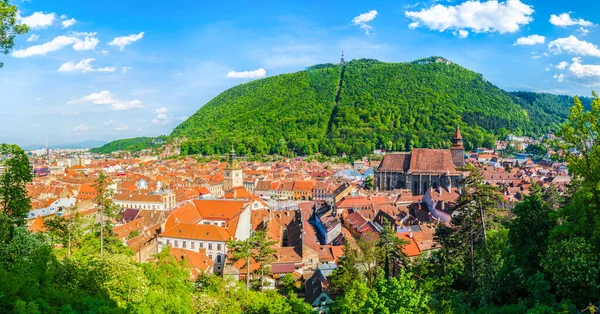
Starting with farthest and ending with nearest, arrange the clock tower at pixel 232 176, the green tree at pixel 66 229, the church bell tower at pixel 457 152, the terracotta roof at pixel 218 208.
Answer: the church bell tower at pixel 457 152 → the clock tower at pixel 232 176 → the terracotta roof at pixel 218 208 → the green tree at pixel 66 229

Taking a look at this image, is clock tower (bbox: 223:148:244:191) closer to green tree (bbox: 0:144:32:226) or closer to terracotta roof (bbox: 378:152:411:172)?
terracotta roof (bbox: 378:152:411:172)

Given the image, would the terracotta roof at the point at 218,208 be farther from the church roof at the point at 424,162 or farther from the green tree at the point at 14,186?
the church roof at the point at 424,162

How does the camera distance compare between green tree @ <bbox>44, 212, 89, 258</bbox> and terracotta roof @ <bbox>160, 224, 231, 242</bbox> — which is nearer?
green tree @ <bbox>44, 212, 89, 258</bbox>

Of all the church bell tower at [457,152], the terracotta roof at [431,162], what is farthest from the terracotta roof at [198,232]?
the church bell tower at [457,152]

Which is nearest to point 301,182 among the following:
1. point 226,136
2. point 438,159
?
point 438,159

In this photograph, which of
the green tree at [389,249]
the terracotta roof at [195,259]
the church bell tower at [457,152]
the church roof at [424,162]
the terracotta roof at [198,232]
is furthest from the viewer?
the church bell tower at [457,152]

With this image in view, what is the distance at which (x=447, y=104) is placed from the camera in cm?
19925

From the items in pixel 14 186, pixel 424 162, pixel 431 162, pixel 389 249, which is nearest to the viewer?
pixel 14 186

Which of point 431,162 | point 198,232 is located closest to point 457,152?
point 431,162

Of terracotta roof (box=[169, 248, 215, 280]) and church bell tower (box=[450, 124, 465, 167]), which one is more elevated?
church bell tower (box=[450, 124, 465, 167])

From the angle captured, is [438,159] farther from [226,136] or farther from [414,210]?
[226,136]

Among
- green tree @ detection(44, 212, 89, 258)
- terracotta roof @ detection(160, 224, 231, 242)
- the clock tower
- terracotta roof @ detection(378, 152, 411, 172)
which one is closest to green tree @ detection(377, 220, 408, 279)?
terracotta roof @ detection(160, 224, 231, 242)

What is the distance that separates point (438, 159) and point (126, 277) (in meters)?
63.1

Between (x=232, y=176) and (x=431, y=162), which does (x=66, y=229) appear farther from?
(x=431, y=162)
